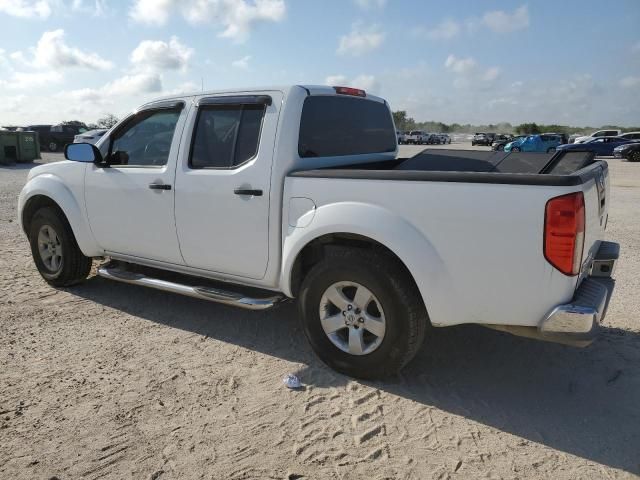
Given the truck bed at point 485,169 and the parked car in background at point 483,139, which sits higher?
the parked car in background at point 483,139

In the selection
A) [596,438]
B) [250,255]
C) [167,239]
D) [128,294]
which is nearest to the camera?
[596,438]

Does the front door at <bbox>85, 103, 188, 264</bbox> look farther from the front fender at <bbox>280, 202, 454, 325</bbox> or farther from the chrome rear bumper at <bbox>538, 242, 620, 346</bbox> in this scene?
the chrome rear bumper at <bbox>538, 242, 620, 346</bbox>

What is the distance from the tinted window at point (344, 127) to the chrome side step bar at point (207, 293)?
1.12 metres


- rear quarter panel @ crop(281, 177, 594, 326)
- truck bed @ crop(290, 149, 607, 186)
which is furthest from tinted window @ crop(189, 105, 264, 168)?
rear quarter panel @ crop(281, 177, 594, 326)

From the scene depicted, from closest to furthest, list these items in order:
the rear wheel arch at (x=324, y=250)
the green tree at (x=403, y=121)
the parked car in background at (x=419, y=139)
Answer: the rear wheel arch at (x=324, y=250)
the parked car in background at (x=419, y=139)
the green tree at (x=403, y=121)

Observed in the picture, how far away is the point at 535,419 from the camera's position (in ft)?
10.1

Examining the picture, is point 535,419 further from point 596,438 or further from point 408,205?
point 408,205

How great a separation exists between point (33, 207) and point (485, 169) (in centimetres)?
452

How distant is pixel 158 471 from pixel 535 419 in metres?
2.15

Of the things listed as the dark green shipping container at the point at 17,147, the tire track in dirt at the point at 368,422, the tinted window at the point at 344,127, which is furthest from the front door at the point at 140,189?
the dark green shipping container at the point at 17,147

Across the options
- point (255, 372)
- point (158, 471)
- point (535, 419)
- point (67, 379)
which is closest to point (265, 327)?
point (255, 372)

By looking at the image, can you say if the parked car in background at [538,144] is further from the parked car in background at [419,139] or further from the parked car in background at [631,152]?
the parked car in background at [419,139]

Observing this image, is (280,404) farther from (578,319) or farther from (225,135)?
(225,135)

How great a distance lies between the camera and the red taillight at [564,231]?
105 inches
